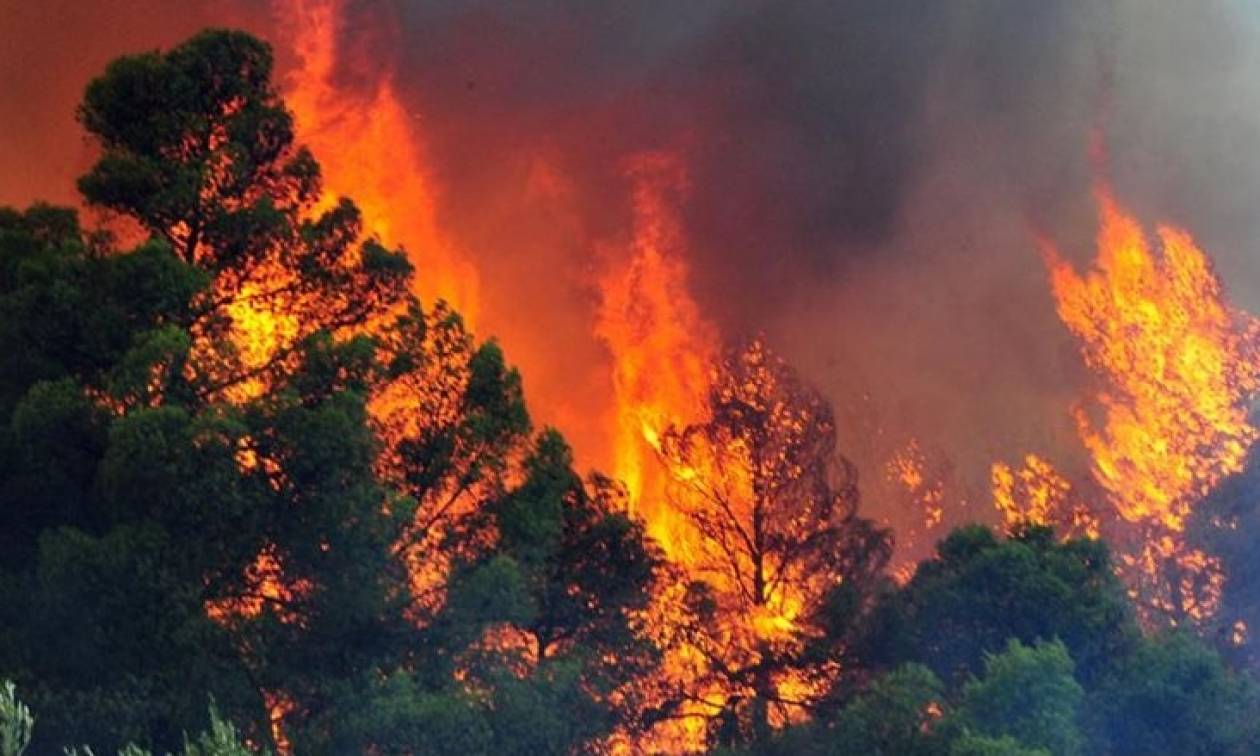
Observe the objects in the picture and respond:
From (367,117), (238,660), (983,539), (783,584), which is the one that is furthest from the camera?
(367,117)

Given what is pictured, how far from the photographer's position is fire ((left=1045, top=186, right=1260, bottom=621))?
23906 millimetres

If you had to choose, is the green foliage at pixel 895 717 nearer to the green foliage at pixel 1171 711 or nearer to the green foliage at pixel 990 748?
the green foliage at pixel 990 748

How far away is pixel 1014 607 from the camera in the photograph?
19625mm

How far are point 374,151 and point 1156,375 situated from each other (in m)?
11.7

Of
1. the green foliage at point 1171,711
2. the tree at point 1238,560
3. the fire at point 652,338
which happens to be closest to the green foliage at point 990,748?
the green foliage at point 1171,711

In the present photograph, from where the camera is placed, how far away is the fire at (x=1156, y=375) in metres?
23.9

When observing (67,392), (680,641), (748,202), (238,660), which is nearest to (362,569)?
(238,660)

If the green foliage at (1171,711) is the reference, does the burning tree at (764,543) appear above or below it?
above

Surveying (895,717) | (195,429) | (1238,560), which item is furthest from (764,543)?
(195,429)

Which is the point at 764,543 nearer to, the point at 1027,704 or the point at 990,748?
the point at 1027,704

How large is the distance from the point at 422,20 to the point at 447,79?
95 centimetres

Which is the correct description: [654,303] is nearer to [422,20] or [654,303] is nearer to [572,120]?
[572,120]

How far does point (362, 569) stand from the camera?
17516mm

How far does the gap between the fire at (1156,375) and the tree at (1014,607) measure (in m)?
3.88
